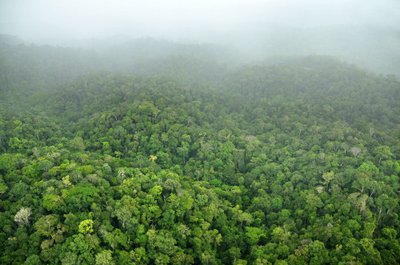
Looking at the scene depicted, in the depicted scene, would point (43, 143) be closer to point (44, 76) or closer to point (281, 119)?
point (281, 119)

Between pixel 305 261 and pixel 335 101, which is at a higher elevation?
pixel 335 101

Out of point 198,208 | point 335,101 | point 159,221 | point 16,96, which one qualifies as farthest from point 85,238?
point 16,96

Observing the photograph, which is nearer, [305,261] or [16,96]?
[305,261]
